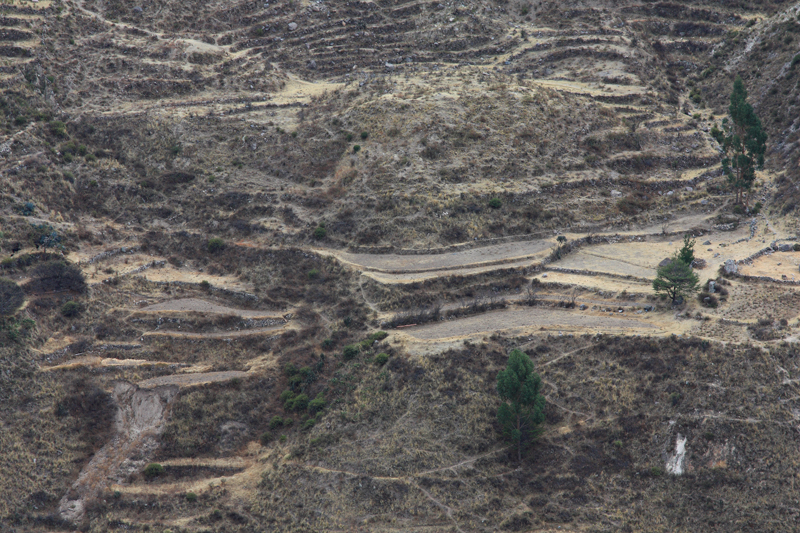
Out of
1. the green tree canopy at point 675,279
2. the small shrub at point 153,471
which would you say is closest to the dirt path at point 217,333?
the small shrub at point 153,471

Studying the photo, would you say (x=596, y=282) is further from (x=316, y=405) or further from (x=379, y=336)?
(x=316, y=405)

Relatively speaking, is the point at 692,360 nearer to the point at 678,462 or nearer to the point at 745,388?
the point at 745,388

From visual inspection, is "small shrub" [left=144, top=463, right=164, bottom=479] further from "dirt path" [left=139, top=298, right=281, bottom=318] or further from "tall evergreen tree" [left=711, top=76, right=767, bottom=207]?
"tall evergreen tree" [left=711, top=76, right=767, bottom=207]

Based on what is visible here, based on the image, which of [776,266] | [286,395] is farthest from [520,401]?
[776,266]

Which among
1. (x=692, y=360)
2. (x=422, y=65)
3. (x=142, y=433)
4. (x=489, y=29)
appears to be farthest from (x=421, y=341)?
(x=489, y=29)

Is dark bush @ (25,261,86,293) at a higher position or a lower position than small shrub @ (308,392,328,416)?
higher

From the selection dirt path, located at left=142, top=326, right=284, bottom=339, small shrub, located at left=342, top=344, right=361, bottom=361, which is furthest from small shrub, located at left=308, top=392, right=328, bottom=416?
dirt path, located at left=142, top=326, right=284, bottom=339
